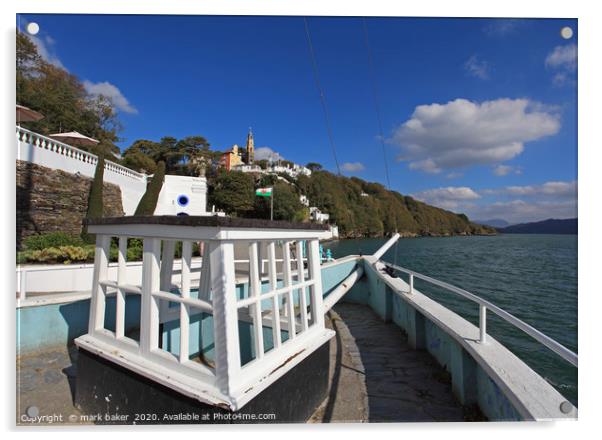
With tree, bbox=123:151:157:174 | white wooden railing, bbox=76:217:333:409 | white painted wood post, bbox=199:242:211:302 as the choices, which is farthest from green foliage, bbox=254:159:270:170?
white wooden railing, bbox=76:217:333:409

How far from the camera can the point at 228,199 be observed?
29.4 metres

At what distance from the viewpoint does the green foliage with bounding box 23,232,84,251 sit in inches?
157

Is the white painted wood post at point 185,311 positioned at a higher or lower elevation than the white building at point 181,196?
lower

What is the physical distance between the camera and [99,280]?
1.97m

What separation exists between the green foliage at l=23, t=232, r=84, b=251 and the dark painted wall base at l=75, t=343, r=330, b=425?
9.32 feet

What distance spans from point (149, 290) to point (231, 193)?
28.7m

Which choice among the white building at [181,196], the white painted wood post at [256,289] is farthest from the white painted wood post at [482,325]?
the white building at [181,196]

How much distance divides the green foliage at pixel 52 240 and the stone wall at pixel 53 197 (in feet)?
0.33

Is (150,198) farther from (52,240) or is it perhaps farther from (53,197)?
(52,240)

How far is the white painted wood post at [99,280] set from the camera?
198cm

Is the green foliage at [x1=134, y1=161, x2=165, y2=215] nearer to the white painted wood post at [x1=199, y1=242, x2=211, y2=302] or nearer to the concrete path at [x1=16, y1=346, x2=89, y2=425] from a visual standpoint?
the concrete path at [x1=16, y1=346, x2=89, y2=425]

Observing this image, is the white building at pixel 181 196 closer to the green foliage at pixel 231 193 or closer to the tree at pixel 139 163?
the tree at pixel 139 163

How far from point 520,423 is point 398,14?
8.26ft

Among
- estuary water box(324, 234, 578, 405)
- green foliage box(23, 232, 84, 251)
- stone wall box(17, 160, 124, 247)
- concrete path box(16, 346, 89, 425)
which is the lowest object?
estuary water box(324, 234, 578, 405)
